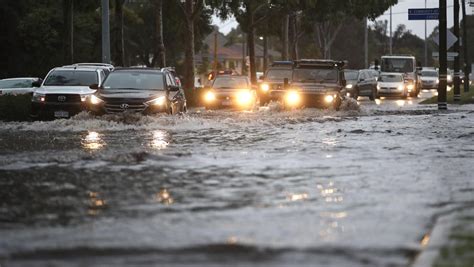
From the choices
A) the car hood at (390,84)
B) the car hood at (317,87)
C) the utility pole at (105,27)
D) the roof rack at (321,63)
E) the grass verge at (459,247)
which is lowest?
the grass verge at (459,247)

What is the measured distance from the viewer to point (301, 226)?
8711 mm

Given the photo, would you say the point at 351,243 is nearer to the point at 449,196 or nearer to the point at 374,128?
the point at 449,196

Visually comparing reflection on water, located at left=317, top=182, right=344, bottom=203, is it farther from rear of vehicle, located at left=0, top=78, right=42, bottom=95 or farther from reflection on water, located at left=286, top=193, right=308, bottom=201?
rear of vehicle, located at left=0, top=78, right=42, bottom=95

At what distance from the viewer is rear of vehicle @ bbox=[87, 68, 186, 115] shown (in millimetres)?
23531

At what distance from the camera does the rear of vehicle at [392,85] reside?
53.5 meters

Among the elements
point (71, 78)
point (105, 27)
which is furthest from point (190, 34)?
point (71, 78)

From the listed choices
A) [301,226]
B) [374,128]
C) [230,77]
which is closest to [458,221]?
[301,226]

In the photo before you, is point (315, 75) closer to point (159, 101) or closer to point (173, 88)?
point (173, 88)

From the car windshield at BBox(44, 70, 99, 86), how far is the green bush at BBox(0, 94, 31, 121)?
3.88 ft

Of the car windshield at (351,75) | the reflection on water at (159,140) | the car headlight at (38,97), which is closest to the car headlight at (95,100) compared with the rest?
the reflection on water at (159,140)

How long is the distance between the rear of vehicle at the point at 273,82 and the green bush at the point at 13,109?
1410cm

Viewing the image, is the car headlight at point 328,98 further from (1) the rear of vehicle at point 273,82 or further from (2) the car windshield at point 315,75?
(1) the rear of vehicle at point 273,82

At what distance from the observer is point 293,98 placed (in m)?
30.7

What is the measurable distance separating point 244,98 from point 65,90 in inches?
431
